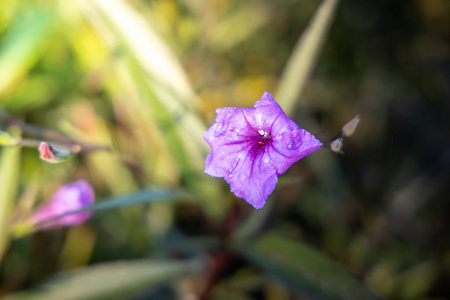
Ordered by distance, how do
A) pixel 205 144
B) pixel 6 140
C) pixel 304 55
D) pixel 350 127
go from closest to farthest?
pixel 350 127 < pixel 6 140 < pixel 304 55 < pixel 205 144

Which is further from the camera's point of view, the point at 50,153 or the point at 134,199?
the point at 134,199

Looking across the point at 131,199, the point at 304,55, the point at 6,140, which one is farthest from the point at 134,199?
the point at 304,55

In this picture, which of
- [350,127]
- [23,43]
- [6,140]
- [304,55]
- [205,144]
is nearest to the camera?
[350,127]

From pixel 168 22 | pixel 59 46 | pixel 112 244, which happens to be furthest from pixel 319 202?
pixel 59 46

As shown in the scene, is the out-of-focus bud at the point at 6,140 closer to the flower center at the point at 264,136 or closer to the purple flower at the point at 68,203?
the purple flower at the point at 68,203

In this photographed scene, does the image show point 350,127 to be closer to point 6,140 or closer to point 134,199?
point 134,199

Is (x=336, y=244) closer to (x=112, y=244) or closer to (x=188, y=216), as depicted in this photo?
(x=188, y=216)

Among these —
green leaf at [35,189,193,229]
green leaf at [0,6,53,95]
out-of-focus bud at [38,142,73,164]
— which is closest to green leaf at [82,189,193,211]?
green leaf at [35,189,193,229]
